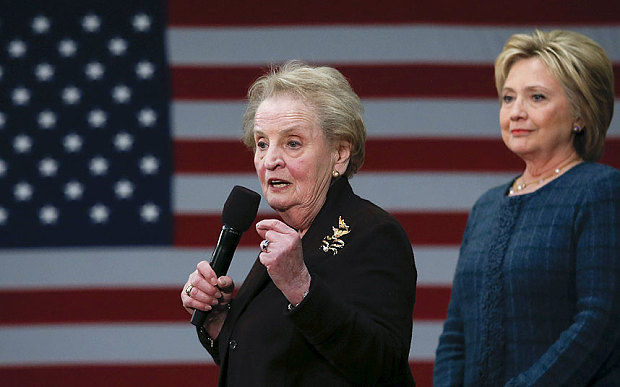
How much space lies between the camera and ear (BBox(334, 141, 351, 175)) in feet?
5.55

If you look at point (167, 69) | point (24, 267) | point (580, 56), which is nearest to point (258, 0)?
point (167, 69)

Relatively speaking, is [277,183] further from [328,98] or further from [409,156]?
[409,156]

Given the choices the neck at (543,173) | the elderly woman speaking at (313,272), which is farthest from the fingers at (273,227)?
the neck at (543,173)

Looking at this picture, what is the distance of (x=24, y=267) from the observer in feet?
11.4

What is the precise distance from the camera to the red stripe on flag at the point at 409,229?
3459 millimetres

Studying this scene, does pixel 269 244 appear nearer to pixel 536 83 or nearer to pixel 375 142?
pixel 536 83

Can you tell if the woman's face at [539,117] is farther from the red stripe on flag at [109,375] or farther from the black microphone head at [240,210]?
the red stripe on flag at [109,375]

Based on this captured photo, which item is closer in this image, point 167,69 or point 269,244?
point 269,244

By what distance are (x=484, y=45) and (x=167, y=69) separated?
1383mm

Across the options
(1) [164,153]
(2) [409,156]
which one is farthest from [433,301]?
(1) [164,153]

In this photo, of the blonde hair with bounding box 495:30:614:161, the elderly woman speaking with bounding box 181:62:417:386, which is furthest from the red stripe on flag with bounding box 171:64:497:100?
the elderly woman speaking with bounding box 181:62:417:386

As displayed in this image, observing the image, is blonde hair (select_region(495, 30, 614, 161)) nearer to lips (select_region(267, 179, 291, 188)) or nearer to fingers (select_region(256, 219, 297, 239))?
lips (select_region(267, 179, 291, 188))

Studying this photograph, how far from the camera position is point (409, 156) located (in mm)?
3490

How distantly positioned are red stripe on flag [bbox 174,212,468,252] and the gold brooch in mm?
1903
